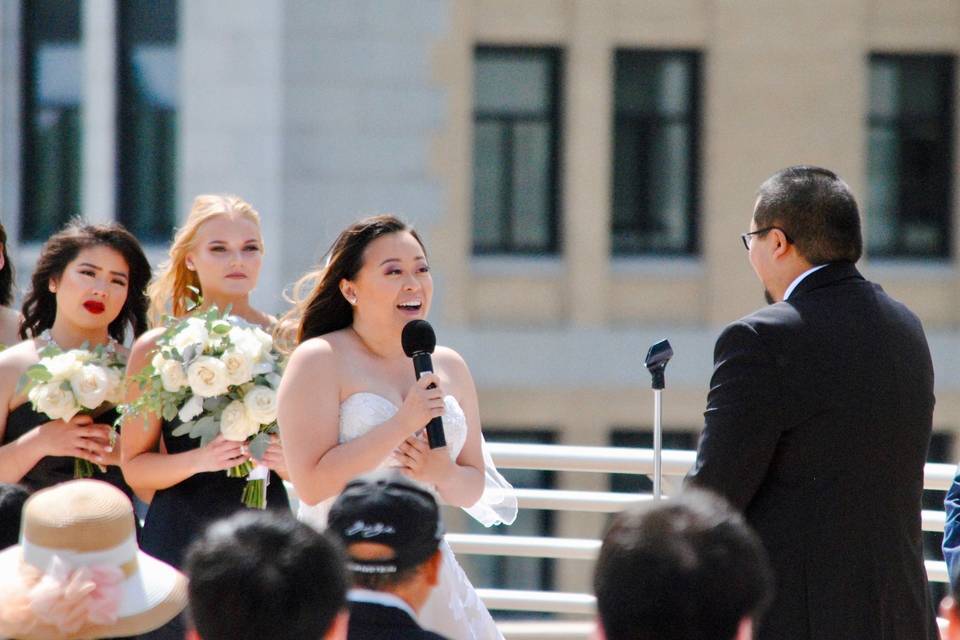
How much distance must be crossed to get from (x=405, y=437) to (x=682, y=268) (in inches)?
355

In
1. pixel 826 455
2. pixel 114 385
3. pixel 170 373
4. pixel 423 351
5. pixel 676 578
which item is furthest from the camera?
pixel 114 385

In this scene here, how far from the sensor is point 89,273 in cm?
509

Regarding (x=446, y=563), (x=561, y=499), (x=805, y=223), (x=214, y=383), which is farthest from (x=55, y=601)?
(x=561, y=499)

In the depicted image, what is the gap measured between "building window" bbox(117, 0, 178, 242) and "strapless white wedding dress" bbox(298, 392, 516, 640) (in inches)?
348

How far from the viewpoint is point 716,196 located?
12727mm

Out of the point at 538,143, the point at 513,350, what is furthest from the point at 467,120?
the point at 513,350

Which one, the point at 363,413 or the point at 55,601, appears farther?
the point at 363,413

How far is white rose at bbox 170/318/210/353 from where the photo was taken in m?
4.64

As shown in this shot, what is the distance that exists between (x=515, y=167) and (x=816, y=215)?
9.26m

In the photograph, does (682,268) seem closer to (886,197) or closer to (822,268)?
(886,197)

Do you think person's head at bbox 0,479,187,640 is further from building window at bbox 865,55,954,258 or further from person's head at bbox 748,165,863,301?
building window at bbox 865,55,954,258

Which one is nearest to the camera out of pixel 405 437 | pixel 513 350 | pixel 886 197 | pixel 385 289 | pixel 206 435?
pixel 405 437

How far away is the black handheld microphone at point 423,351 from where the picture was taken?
13.5 ft

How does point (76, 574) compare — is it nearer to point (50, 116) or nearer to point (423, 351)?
point (423, 351)
